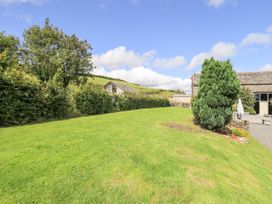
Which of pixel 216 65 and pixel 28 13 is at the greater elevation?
pixel 28 13

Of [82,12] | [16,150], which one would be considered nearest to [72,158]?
[16,150]

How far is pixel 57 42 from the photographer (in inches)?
1640

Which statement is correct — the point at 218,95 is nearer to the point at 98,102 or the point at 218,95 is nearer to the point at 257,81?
the point at 98,102

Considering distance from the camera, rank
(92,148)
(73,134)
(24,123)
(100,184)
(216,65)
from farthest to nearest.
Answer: (216,65) < (24,123) < (73,134) < (92,148) < (100,184)

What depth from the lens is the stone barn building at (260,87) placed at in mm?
29344

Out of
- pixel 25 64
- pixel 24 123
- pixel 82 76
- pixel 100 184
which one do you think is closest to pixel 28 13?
pixel 24 123

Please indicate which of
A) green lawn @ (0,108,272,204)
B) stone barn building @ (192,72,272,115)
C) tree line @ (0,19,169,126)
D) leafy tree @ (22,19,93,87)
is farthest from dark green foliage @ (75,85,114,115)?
leafy tree @ (22,19,93,87)

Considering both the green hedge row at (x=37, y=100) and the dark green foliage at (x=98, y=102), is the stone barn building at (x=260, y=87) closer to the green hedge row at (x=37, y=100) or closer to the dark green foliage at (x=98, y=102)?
the dark green foliage at (x=98, y=102)

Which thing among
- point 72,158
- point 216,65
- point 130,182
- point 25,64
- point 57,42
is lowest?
point 130,182

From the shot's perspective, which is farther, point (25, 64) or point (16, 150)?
point (25, 64)

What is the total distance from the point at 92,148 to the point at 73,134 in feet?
6.14

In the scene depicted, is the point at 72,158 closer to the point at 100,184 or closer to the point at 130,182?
the point at 100,184

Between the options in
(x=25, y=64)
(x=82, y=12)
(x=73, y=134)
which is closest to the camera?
(x=73, y=134)

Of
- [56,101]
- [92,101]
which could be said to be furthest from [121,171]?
[92,101]
